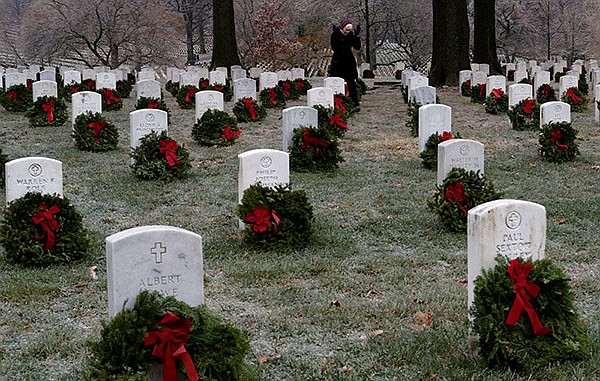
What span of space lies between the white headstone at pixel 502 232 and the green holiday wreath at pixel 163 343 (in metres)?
1.51

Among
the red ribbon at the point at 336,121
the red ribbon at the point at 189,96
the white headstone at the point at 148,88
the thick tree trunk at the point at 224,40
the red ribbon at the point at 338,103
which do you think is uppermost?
the thick tree trunk at the point at 224,40

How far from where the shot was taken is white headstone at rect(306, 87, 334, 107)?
14023mm

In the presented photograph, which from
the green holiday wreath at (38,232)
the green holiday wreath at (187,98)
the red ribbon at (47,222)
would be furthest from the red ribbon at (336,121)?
the red ribbon at (47,222)

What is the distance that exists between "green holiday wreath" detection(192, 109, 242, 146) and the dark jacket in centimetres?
395

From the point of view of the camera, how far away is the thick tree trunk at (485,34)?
24.3 metres

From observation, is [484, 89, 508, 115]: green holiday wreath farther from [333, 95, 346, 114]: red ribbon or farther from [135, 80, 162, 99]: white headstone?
[135, 80, 162, 99]: white headstone

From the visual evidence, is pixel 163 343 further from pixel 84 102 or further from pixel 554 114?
pixel 84 102

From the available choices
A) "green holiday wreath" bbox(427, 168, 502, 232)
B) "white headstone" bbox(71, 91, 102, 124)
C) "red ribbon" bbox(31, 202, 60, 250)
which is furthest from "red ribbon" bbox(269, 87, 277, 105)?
"red ribbon" bbox(31, 202, 60, 250)

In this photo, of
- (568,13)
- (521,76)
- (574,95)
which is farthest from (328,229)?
(568,13)

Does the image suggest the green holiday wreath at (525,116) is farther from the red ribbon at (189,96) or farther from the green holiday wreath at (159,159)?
the red ribbon at (189,96)

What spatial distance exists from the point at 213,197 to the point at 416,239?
288cm

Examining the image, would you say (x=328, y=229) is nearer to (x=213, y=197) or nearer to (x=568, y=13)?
(x=213, y=197)

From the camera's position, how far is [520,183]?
1070 cm

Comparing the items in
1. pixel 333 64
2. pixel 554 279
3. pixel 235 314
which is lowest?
pixel 235 314
